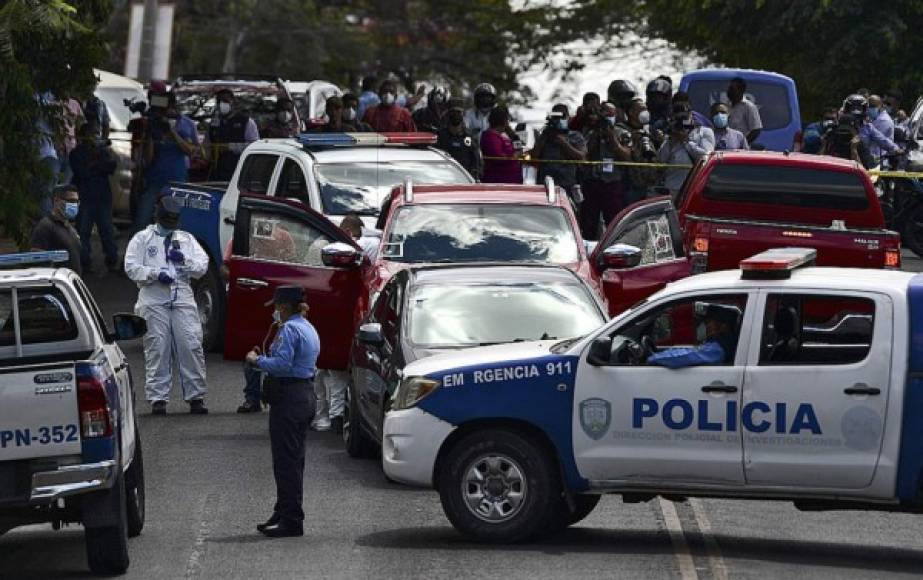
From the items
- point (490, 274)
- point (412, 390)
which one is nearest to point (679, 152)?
point (490, 274)

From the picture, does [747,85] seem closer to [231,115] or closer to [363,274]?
[231,115]

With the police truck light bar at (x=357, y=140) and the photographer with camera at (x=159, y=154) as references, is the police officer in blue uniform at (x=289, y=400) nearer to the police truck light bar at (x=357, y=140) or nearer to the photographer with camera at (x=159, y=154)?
the police truck light bar at (x=357, y=140)

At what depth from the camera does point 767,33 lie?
38094 millimetres

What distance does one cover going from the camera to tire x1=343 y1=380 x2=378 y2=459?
54.6ft

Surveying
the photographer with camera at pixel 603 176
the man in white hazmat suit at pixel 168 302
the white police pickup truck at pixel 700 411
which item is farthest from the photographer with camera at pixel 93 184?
the white police pickup truck at pixel 700 411

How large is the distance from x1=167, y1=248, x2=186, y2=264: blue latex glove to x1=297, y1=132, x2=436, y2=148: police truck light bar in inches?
140

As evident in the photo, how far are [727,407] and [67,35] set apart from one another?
33.3ft

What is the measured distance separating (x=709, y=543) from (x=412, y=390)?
1.91 meters

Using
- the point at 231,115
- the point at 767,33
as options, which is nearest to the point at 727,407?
the point at 231,115

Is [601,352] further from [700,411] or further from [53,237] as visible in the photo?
[53,237]

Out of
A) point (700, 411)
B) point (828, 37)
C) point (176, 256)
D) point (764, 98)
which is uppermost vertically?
point (828, 37)

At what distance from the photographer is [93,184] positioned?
93.2 ft

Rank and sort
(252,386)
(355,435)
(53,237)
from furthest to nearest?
1. (53,237)
2. (252,386)
3. (355,435)

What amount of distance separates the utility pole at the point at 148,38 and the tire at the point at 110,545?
31855 mm
